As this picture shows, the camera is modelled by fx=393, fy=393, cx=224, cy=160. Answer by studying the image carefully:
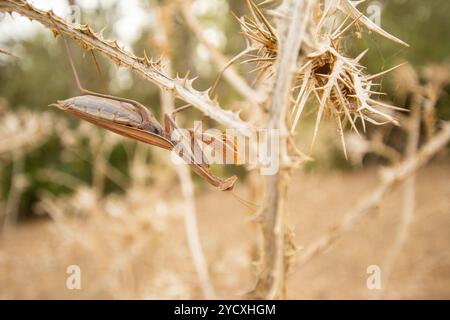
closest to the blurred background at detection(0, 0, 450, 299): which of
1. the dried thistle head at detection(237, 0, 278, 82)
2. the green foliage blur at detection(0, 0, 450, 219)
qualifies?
the green foliage blur at detection(0, 0, 450, 219)

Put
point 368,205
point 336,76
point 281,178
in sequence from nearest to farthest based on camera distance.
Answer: point 336,76
point 281,178
point 368,205

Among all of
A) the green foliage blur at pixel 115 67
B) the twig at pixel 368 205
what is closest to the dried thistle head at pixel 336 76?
the twig at pixel 368 205

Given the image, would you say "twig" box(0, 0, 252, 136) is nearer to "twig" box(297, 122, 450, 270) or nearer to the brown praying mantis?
the brown praying mantis

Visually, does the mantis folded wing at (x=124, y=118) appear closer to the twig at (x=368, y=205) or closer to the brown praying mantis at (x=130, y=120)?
the brown praying mantis at (x=130, y=120)

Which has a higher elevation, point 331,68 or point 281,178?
point 331,68

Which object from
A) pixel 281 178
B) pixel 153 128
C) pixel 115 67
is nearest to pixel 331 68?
pixel 281 178

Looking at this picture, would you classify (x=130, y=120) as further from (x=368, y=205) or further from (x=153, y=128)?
(x=368, y=205)

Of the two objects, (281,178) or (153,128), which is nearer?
(281,178)
